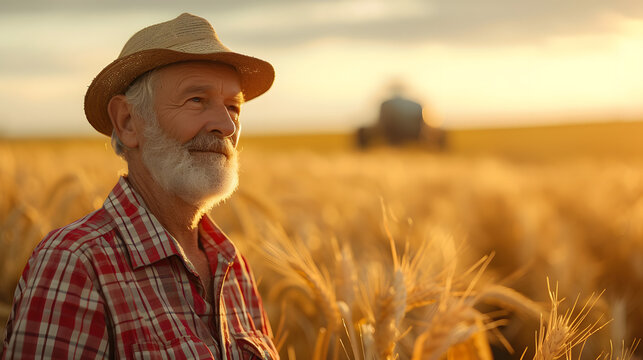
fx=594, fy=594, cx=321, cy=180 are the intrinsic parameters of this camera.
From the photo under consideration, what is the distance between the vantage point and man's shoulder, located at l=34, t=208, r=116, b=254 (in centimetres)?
112

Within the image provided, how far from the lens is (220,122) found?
1.35m

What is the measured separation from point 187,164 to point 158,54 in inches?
9.9

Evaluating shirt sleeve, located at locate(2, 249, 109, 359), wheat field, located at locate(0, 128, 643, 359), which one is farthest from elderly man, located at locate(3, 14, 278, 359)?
wheat field, located at locate(0, 128, 643, 359)

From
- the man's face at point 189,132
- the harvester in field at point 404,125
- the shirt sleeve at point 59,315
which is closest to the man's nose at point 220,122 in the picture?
the man's face at point 189,132

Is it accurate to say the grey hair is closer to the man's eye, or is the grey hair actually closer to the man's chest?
the man's eye

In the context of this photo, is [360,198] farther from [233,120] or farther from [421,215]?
[233,120]

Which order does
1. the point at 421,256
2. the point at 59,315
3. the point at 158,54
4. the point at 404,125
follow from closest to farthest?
the point at 59,315 → the point at 158,54 → the point at 421,256 → the point at 404,125

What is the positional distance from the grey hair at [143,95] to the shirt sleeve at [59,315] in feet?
1.30

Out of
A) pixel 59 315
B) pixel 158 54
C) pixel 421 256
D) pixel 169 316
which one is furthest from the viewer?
pixel 421 256

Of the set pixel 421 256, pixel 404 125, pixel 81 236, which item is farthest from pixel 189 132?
pixel 404 125

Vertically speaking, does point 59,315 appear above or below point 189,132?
below

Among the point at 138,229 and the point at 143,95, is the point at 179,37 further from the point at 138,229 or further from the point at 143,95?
the point at 138,229

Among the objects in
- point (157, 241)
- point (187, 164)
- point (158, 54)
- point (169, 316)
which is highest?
point (158, 54)

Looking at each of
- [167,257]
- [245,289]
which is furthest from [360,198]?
[167,257]
